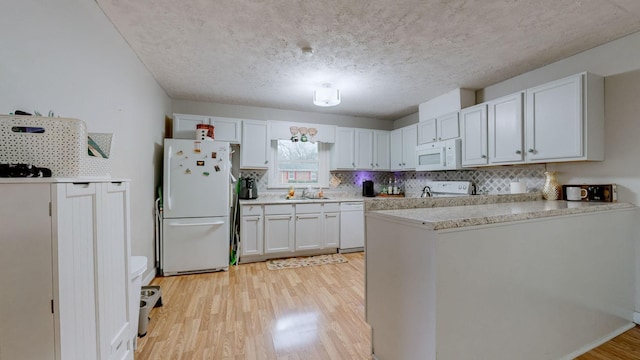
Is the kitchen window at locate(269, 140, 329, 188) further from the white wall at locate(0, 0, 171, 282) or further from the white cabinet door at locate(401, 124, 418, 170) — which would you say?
the white wall at locate(0, 0, 171, 282)

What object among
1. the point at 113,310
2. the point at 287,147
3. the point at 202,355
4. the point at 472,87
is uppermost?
the point at 472,87

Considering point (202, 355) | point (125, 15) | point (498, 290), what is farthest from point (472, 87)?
point (202, 355)

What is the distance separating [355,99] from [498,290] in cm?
309

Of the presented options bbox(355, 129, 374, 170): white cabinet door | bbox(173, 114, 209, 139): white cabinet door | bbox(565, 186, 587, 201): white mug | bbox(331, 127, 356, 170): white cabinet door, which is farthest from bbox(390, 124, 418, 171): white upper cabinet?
bbox(173, 114, 209, 139): white cabinet door

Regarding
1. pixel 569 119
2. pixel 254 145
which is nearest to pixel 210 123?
pixel 254 145

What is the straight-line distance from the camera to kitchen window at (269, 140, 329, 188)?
14.5 ft

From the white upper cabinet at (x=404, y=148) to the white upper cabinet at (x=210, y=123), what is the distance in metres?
2.76

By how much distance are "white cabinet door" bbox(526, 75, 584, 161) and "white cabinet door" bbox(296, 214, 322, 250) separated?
273 cm

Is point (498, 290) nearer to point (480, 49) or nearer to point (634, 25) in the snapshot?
point (480, 49)

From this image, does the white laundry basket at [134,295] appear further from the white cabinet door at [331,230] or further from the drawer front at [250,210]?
the white cabinet door at [331,230]

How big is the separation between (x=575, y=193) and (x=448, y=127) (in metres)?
1.56

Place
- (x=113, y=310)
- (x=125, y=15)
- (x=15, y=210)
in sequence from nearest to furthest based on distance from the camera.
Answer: (x=15, y=210), (x=113, y=310), (x=125, y=15)

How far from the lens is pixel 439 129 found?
3.69m

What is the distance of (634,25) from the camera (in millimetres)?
1998
